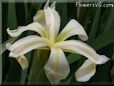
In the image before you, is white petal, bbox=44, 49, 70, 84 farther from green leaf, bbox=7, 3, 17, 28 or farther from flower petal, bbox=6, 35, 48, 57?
green leaf, bbox=7, 3, 17, 28

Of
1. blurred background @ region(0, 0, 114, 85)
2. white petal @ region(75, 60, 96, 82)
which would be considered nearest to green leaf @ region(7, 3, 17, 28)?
blurred background @ region(0, 0, 114, 85)

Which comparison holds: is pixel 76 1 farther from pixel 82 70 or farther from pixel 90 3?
pixel 82 70

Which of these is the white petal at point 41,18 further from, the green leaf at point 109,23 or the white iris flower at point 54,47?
the green leaf at point 109,23

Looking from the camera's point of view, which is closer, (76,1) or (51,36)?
(51,36)

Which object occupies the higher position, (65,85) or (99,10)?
(99,10)

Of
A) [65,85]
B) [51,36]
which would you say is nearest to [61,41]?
[51,36]

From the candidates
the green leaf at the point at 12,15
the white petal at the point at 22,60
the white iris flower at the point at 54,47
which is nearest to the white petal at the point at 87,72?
the white iris flower at the point at 54,47

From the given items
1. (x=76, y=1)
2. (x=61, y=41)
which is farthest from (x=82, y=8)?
(x=61, y=41)
